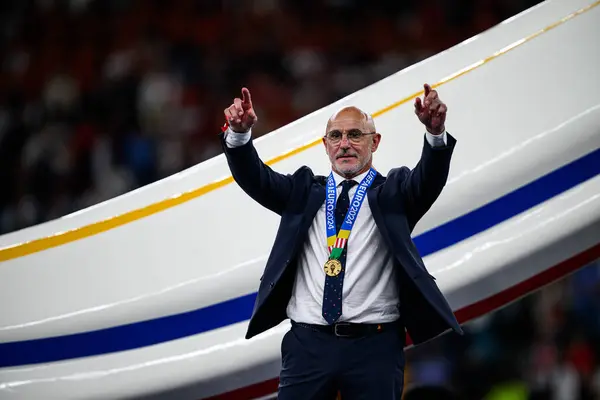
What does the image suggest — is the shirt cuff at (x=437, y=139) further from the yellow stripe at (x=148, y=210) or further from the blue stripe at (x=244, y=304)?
the yellow stripe at (x=148, y=210)

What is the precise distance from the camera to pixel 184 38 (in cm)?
706

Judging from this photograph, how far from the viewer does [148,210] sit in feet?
11.1

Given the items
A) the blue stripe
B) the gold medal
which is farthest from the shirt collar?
the blue stripe

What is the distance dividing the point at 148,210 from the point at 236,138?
3.61 ft

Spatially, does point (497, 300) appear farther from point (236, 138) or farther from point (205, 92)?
point (205, 92)

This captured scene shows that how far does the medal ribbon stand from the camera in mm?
2332

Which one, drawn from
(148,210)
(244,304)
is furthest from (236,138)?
(148,210)

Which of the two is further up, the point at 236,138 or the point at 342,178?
the point at 236,138

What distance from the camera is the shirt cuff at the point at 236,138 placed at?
2.37 m

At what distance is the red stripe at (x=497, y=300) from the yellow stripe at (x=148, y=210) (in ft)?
2.42

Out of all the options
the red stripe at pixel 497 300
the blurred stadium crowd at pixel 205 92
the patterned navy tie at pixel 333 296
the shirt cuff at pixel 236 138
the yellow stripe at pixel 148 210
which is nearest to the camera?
the patterned navy tie at pixel 333 296

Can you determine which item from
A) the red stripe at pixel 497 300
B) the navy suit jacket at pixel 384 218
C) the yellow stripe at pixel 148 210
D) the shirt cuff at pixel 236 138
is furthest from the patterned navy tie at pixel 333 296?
the yellow stripe at pixel 148 210

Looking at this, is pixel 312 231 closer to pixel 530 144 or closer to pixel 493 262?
pixel 493 262

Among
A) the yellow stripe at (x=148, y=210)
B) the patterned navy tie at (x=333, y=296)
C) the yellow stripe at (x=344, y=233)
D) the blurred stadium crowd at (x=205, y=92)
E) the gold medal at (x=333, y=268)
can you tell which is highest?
the blurred stadium crowd at (x=205, y=92)
